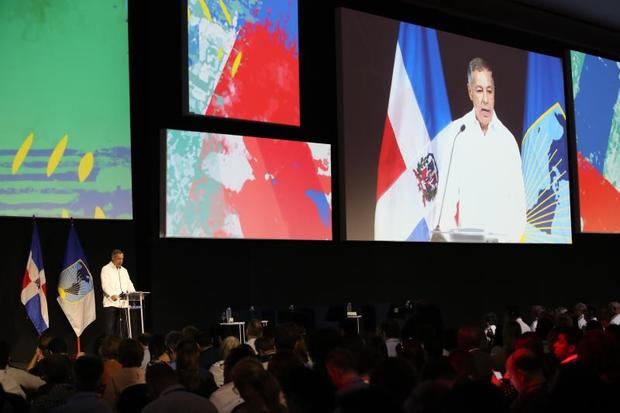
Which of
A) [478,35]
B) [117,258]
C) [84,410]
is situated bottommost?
[84,410]

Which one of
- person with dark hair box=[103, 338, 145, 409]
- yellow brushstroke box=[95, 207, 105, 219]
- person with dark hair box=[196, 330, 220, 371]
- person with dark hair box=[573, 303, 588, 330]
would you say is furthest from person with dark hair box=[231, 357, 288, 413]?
person with dark hair box=[573, 303, 588, 330]

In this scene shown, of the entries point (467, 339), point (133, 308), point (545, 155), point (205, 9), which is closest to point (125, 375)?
point (467, 339)

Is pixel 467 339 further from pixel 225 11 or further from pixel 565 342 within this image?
pixel 225 11

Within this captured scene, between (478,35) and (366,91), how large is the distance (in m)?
3.00

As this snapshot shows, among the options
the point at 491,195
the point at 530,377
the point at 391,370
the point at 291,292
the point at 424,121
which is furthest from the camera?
the point at 491,195

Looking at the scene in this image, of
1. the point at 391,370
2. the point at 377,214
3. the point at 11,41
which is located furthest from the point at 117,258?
the point at 391,370

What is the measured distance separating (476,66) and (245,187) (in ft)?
14.9

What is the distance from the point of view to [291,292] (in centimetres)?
1084

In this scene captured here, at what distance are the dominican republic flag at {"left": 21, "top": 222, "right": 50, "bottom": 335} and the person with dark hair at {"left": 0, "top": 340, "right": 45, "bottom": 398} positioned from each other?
3394 mm

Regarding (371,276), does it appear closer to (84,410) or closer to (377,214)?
(377,214)

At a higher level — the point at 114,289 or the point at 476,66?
the point at 476,66

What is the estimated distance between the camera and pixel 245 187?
391 inches

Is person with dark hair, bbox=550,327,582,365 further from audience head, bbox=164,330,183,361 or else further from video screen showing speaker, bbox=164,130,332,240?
video screen showing speaker, bbox=164,130,332,240

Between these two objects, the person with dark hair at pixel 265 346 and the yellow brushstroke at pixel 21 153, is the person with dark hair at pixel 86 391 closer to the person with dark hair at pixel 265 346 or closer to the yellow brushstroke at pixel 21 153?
the person with dark hair at pixel 265 346
